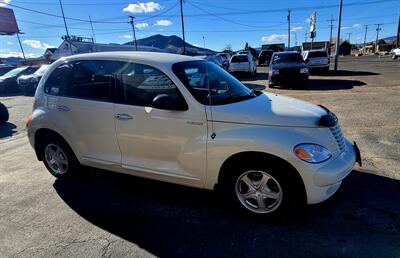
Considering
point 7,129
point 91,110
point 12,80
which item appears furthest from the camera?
point 12,80

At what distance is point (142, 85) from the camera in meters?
3.53

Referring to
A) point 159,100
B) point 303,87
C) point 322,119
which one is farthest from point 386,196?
point 303,87

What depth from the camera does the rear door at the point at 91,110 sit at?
12.3 ft

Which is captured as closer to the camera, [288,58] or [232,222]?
[232,222]

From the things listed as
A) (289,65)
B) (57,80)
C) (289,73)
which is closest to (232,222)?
(57,80)

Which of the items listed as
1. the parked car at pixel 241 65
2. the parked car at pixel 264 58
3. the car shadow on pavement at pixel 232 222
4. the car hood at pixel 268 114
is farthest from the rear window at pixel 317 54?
the car hood at pixel 268 114

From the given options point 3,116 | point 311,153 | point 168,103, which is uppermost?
point 168,103

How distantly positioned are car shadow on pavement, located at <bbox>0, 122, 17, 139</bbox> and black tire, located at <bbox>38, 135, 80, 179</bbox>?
4287 millimetres

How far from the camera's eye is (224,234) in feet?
9.82

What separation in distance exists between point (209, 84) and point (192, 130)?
0.74 meters

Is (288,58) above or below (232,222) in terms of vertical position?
above

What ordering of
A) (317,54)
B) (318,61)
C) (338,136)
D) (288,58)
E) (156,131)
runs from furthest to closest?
(317,54)
(318,61)
(288,58)
(156,131)
(338,136)

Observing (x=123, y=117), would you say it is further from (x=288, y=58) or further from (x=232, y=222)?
(x=288, y=58)

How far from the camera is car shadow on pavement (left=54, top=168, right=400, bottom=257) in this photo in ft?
9.02
